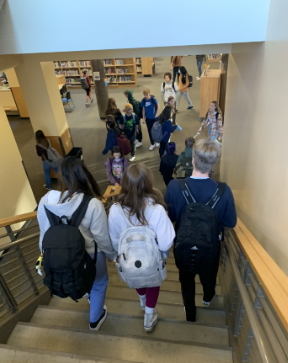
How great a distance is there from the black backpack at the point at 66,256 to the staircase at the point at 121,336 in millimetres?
533

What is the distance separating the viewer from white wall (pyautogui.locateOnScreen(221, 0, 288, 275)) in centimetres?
196

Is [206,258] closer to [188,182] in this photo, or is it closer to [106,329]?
[188,182]

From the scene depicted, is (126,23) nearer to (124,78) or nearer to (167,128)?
(167,128)

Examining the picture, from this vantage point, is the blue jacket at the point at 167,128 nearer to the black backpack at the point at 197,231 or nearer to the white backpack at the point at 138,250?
the black backpack at the point at 197,231

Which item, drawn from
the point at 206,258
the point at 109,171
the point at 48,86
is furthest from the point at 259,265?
the point at 48,86

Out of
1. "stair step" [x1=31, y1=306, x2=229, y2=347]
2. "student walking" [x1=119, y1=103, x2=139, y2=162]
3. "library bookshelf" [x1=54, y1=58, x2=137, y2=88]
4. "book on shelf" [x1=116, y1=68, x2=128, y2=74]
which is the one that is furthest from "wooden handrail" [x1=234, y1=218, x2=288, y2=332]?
"book on shelf" [x1=116, y1=68, x2=128, y2=74]

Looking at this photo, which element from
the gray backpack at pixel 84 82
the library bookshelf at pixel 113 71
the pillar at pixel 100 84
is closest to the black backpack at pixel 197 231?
the pillar at pixel 100 84

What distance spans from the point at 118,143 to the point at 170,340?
3.50 meters

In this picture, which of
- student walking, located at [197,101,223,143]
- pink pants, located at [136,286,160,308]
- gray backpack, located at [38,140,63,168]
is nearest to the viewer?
pink pants, located at [136,286,160,308]

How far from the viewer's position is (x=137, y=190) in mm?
1723

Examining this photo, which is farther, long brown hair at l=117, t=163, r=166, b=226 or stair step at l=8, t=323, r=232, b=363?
stair step at l=8, t=323, r=232, b=363

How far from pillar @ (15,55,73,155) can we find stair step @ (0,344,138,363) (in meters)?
4.29

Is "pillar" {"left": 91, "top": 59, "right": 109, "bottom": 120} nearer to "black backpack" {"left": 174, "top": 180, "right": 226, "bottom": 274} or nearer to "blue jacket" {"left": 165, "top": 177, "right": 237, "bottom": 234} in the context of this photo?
"blue jacket" {"left": 165, "top": 177, "right": 237, "bottom": 234}

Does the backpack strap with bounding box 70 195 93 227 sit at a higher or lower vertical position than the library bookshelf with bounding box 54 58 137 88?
lower
